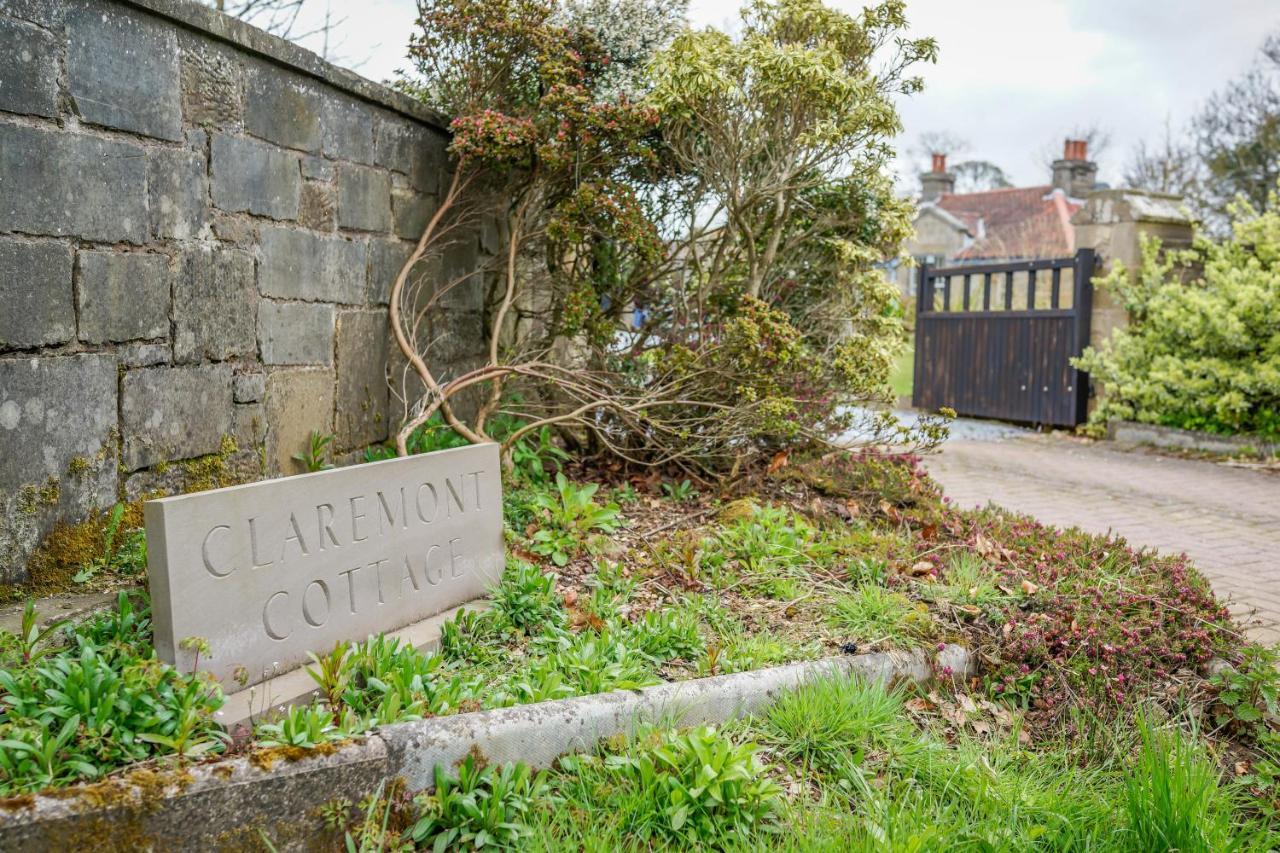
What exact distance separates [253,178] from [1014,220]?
35.9 metres

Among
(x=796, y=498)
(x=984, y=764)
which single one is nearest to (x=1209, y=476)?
(x=796, y=498)

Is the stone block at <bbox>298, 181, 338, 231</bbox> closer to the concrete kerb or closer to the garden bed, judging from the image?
the garden bed

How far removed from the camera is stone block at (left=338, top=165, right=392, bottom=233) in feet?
14.4

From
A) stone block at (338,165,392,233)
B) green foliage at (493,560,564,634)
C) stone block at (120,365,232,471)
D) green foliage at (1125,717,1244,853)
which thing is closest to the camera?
green foliage at (1125,717,1244,853)

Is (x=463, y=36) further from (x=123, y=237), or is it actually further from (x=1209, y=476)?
(x=1209, y=476)

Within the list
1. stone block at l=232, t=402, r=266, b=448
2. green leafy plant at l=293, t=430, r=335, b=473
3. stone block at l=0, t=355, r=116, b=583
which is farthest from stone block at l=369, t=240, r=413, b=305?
stone block at l=0, t=355, r=116, b=583

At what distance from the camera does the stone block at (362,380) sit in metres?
4.44

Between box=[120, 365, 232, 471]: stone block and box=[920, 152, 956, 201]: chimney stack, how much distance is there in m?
39.0

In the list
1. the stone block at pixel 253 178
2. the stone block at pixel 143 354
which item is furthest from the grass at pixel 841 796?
the stone block at pixel 253 178

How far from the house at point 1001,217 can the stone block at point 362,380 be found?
28.1m

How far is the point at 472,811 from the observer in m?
2.30

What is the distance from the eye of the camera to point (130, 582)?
3.14 metres

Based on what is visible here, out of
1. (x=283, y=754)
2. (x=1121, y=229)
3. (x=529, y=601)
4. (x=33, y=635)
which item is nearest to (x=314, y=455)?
(x=529, y=601)

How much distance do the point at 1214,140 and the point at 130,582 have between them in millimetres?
27042
